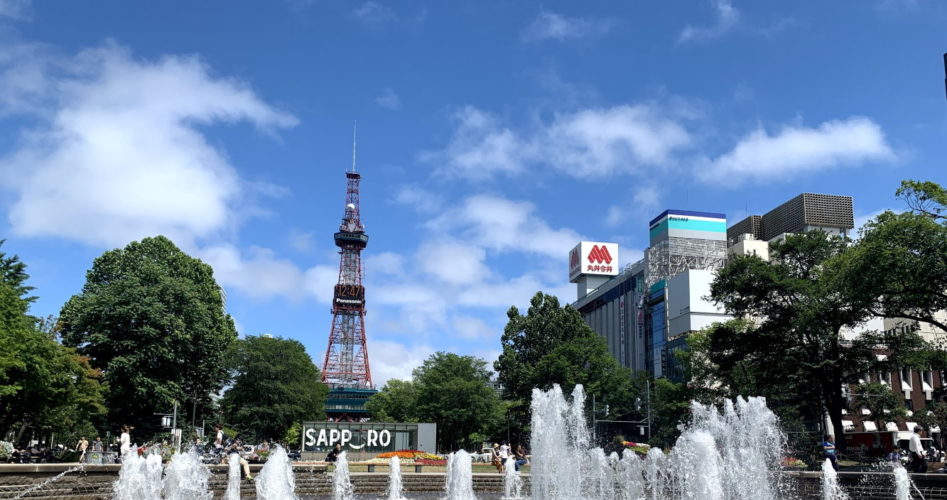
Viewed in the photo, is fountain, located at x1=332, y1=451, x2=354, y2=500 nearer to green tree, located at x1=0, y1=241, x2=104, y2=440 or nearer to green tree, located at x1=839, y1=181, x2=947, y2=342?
green tree, located at x1=0, y1=241, x2=104, y2=440

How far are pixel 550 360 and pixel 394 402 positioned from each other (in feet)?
107

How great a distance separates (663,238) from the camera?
332 ft

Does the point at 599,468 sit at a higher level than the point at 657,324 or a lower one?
lower

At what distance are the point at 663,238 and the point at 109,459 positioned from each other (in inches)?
3255

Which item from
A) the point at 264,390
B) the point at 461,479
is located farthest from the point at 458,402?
the point at 461,479

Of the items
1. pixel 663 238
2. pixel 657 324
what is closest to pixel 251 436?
pixel 657 324

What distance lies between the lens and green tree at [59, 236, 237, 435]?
42.2m

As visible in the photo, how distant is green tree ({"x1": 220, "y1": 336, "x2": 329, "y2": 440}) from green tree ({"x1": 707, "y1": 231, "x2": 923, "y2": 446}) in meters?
32.1

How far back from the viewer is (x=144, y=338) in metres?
42.6

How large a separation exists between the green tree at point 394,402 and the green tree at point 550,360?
1797cm

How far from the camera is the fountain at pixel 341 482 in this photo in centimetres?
1869

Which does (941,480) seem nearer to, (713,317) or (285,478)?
(285,478)

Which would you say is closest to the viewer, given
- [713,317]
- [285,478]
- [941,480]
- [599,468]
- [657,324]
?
[941,480]

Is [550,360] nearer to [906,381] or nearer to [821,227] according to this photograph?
[906,381]
